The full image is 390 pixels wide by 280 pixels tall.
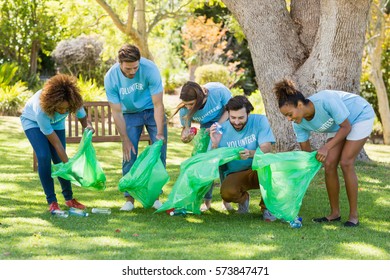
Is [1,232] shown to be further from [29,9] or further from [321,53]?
[29,9]

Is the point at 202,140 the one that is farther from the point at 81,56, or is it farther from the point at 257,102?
the point at 81,56

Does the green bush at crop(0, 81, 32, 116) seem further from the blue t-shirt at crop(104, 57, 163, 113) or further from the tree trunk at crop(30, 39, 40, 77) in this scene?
the blue t-shirt at crop(104, 57, 163, 113)

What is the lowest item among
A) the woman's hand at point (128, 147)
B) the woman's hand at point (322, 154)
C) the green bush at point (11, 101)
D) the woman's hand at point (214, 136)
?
the green bush at point (11, 101)

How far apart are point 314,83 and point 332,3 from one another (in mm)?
985

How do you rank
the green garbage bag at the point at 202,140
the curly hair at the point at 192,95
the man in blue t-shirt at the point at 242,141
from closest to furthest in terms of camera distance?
the man in blue t-shirt at the point at 242,141 < the curly hair at the point at 192,95 < the green garbage bag at the point at 202,140

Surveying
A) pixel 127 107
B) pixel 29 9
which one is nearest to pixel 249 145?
pixel 127 107

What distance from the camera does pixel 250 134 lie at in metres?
6.27

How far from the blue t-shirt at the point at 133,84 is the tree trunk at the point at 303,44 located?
2650mm

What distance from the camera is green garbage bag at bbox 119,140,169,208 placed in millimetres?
6605

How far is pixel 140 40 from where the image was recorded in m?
15.2

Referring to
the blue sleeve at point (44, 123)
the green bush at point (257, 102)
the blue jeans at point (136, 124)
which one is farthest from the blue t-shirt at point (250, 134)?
the green bush at point (257, 102)

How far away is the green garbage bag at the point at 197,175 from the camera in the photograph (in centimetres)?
614

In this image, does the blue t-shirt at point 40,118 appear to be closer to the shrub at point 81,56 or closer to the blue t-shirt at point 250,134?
the blue t-shirt at point 250,134

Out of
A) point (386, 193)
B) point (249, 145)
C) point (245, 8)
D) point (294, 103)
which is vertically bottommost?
point (386, 193)
